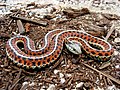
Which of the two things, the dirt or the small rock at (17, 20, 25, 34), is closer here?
the dirt

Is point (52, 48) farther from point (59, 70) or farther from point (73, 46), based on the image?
point (59, 70)

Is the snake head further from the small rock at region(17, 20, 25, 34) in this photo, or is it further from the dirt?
the small rock at region(17, 20, 25, 34)

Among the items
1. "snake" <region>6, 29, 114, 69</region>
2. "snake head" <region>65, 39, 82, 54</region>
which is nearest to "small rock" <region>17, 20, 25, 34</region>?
"snake" <region>6, 29, 114, 69</region>

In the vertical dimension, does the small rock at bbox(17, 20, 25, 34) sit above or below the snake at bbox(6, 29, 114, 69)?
above

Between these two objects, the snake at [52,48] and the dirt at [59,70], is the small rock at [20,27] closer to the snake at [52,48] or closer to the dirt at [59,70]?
the dirt at [59,70]

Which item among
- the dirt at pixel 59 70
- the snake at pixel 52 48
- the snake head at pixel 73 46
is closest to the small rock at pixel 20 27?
the dirt at pixel 59 70

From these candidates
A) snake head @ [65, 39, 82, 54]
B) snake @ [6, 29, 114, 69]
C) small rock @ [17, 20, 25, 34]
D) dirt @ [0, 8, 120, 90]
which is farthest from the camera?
small rock @ [17, 20, 25, 34]

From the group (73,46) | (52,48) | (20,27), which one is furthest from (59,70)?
(20,27)

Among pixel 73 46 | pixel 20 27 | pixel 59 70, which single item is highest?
pixel 20 27
